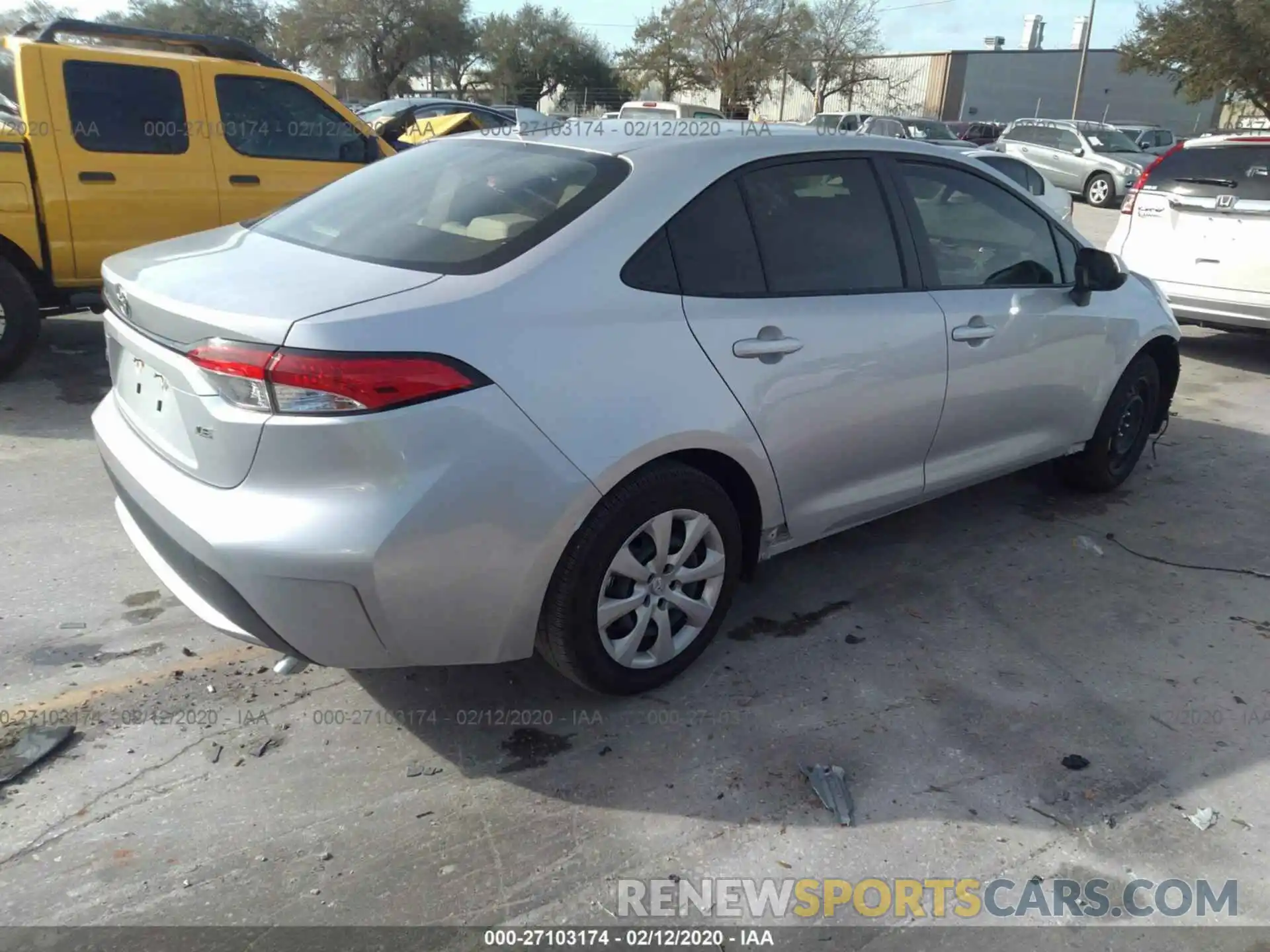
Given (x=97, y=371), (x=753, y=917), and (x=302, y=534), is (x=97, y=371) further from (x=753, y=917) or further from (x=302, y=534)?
(x=753, y=917)

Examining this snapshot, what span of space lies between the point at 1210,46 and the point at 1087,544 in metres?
29.5

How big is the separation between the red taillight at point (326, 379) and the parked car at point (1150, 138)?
2429 cm

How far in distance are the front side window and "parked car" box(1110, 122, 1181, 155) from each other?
69.5 ft

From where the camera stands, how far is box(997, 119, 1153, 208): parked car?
2017 cm

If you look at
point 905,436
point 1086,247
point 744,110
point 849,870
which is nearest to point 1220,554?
point 1086,247

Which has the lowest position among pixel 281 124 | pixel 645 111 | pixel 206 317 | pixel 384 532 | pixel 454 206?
pixel 384 532

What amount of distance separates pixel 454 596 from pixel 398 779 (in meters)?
0.62

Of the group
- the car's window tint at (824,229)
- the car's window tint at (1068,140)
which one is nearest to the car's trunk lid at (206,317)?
the car's window tint at (824,229)

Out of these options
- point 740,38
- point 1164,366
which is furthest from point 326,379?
point 740,38

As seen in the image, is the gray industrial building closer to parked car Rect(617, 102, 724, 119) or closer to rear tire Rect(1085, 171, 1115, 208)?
rear tire Rect(1085, 171, 1115, 208)

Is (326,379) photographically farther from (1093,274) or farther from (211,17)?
(211,17)

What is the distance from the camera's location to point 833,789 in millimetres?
2723

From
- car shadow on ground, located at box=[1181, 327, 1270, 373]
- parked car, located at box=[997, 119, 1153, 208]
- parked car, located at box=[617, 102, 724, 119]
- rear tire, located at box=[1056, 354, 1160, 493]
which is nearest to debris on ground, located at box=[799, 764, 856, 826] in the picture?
rear tire, located at box=[1056, 354, 1160, 493]

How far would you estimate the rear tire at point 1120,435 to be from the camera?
468cm
